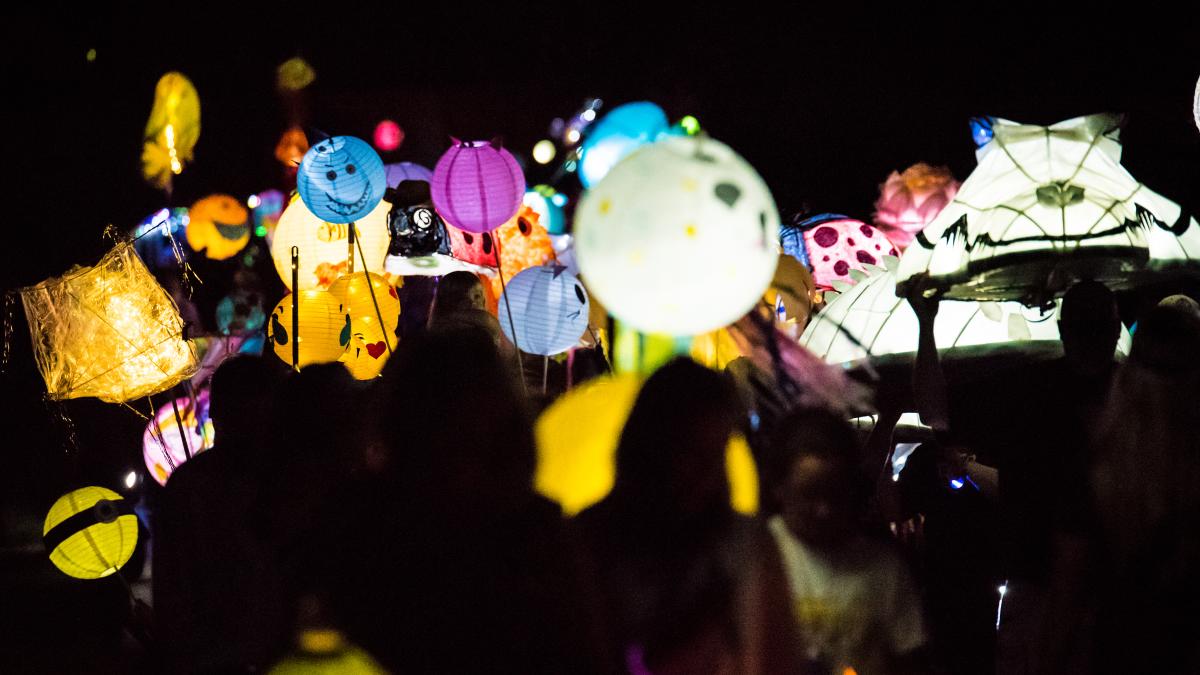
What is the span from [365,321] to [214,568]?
110 inches

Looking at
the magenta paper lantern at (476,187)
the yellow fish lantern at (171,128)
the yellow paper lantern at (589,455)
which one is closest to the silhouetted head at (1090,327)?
the yellow paper lantern at (589,455)

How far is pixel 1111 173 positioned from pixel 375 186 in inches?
138

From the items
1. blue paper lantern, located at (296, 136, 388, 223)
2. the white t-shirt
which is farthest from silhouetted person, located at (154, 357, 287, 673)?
blue paper lantern, located at (296, 136, 388, 223)

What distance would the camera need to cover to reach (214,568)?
251cm

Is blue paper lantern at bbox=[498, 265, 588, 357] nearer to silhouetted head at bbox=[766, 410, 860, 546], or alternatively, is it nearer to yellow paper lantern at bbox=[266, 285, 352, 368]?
yellow paper lantern at bbox=[266, 285, 352, 368]

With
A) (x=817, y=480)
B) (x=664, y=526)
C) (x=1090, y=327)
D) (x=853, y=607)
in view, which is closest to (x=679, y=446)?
(x=664, y=526)

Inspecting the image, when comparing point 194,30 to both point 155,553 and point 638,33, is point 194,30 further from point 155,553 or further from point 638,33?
point 155,553

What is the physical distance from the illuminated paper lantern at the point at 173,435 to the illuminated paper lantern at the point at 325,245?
0.90m

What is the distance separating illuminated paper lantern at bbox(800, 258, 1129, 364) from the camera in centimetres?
442

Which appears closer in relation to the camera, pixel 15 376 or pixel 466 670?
pixel 466 670

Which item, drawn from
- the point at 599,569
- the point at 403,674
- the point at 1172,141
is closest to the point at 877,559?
the point at 599,569

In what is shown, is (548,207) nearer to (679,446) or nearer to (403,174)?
(403,174)

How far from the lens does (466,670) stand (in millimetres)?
1728

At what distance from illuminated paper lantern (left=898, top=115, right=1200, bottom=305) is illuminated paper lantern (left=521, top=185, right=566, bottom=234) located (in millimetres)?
3389
